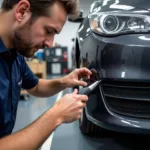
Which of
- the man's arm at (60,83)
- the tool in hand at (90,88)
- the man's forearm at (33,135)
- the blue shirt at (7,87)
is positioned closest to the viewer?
the man's forearm at (33,135)

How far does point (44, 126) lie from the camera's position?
0.87 meters

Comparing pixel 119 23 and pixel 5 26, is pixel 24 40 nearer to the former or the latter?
pixel 5 26

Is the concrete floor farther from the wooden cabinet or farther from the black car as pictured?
the wooden cabinet

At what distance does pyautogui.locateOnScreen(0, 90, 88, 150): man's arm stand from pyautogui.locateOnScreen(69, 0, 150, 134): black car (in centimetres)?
34

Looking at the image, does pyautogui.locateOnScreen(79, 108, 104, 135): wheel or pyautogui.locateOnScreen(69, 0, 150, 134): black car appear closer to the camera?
pyautogui.locateOnScreen(69, 0, 150, 134): black car

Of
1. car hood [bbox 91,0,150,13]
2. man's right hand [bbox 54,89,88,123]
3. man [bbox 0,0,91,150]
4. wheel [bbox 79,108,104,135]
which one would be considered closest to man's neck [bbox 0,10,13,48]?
man [bbox 0,0,91,150]

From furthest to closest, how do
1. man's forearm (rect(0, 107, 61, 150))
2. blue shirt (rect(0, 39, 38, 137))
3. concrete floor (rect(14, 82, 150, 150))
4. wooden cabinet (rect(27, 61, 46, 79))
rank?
1. wooden cabinet (rect(27, 61, 46, 79))
2. concrete floor (rect(14, 82, 150, 150))
3. blue shirt (rect(0, 39, 38, 137))
4. man's forearm (rect(0, 107, 61, 150))

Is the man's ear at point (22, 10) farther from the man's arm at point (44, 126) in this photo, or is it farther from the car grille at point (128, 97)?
the car grille at point (128, 97)

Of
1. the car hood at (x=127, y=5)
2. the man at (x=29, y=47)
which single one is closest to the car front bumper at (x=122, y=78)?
the car hood at (x=127, y=5)

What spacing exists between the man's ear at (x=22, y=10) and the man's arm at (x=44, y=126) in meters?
0.35

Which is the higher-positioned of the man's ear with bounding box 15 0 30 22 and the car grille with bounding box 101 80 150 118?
the man's ear with bounding box 15 0 30 22

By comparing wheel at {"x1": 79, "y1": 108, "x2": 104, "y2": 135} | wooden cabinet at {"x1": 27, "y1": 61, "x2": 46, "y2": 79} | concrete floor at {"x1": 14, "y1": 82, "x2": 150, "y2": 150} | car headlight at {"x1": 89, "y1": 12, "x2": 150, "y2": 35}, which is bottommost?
wooden cabinet at {"x1": 27, "y1": 61, "x2": 46, "y2": 79}

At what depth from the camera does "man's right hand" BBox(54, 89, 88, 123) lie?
897mm

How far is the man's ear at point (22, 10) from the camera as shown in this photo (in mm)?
857
